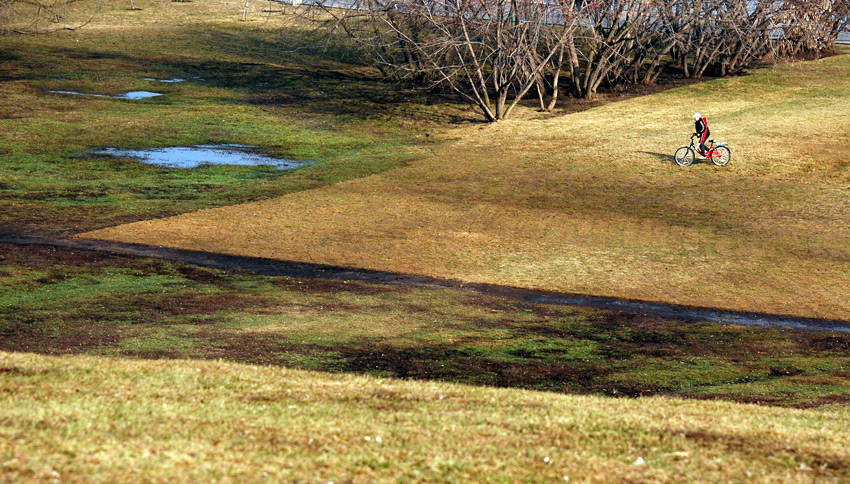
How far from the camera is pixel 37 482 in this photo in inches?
246

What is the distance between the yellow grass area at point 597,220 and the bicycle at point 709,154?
430 mm

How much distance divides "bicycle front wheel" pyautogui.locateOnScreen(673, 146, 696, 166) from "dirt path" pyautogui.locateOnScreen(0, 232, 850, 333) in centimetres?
1455

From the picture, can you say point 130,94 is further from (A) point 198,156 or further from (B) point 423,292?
(B) point 423,292

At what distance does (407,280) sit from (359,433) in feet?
38.8

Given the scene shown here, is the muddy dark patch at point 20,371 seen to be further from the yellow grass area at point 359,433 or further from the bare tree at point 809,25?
the bare tree at point 809,25

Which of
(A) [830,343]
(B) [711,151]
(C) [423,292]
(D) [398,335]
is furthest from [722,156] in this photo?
(D) [398,335]

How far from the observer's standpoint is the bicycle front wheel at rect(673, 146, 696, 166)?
31.8 metres

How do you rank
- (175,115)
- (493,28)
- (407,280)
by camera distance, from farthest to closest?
(175,115)
(493,28)
(407,280)

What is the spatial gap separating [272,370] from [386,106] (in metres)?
36.7

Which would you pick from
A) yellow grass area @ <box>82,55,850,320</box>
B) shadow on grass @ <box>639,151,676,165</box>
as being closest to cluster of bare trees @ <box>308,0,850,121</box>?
yellow grass area @ <box>82,55,850,320</box>

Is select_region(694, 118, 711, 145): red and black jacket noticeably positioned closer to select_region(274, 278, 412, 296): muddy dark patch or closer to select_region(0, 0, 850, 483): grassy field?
select_region(0, 0, 850, 483): grassy field

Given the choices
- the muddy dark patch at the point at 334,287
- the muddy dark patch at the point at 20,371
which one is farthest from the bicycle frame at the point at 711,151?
the muddy dark patch at the point at 20,371

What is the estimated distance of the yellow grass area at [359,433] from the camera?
693 centimetres

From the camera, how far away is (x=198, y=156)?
34.1 meters
